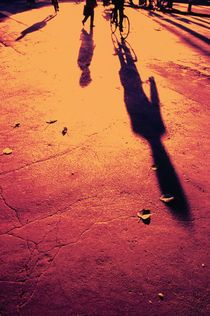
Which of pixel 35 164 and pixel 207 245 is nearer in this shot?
pixel 207 245

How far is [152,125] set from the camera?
3.61 meters

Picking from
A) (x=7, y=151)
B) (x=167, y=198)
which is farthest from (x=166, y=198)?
(x=7, y=151)

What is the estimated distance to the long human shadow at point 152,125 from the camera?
248cm

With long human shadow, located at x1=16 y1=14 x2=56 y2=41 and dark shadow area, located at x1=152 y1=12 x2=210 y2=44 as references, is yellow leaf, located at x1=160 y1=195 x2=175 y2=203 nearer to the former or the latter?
dark shadow area, located at x1=152 y1=12 x2=210 y2=44

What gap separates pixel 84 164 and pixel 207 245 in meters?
1.82

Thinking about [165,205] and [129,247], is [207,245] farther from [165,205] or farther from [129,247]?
[129,247]

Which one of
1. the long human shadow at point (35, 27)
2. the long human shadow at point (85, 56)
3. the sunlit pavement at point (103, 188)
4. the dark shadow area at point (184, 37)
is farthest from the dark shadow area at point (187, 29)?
the long human shadow at point (35, 27)

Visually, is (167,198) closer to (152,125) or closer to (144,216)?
(144,216)

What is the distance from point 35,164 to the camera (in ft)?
Answer: 9.50

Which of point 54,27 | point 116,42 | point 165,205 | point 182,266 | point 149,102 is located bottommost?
point 182,266

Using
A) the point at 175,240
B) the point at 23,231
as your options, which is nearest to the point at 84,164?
the point at 23,231

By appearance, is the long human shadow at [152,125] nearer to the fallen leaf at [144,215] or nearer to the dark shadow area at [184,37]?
the fallen leaf at [144,215]

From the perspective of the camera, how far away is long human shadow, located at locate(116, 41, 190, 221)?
248cm

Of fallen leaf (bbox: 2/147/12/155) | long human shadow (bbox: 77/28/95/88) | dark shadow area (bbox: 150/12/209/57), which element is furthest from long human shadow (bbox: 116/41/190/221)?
dark shadow area (bbox: 150/12/209/57)
